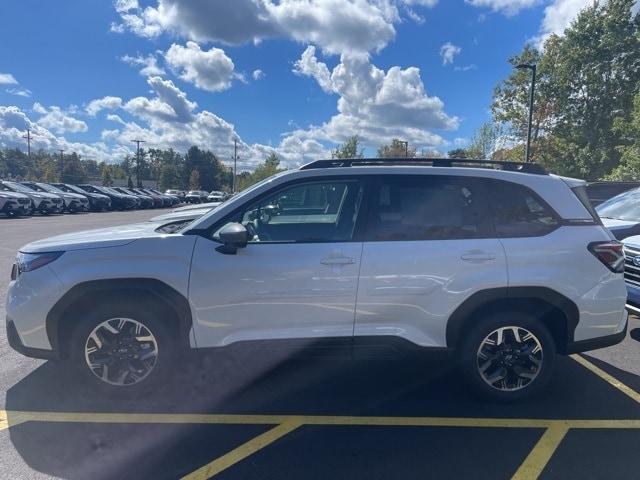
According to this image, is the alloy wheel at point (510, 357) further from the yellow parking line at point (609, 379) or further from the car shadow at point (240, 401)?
the yellow parking line at point (609, 379)

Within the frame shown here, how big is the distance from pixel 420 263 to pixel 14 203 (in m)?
23.2

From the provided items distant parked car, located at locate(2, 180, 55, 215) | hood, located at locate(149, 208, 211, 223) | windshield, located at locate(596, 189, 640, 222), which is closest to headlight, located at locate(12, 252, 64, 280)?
hood, located at locate(149, 208, 211, 223)

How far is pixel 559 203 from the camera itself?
3615 millimetres

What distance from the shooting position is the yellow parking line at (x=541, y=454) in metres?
2.76

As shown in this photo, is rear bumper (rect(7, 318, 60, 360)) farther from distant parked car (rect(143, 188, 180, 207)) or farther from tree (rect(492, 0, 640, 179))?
distant parked car (rect(143, 188, 180, 207))

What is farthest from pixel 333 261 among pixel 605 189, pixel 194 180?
pixel 194 180

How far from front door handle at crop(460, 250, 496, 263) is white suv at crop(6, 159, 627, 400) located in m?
0.01

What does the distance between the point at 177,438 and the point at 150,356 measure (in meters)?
0.70

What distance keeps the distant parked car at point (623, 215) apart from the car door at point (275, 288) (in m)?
4.93

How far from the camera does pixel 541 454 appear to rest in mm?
2969

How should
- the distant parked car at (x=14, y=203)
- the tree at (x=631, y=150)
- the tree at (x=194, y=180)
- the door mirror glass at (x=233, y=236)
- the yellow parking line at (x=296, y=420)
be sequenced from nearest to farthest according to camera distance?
the door mirror glass at (x=233, y=236) → the yellow parking line at (x=296, y=420) → the tree at (x=631, y=150) → the distant parked car at (x=14, y=203) → the tree at (x=194, y=180)

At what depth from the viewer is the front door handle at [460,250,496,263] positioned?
3.45 meters

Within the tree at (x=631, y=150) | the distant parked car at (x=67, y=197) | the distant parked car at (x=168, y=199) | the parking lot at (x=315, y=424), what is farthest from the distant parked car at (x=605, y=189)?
the distant parked car at (x=168, y=199)

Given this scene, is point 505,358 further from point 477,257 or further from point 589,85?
point 589,85
